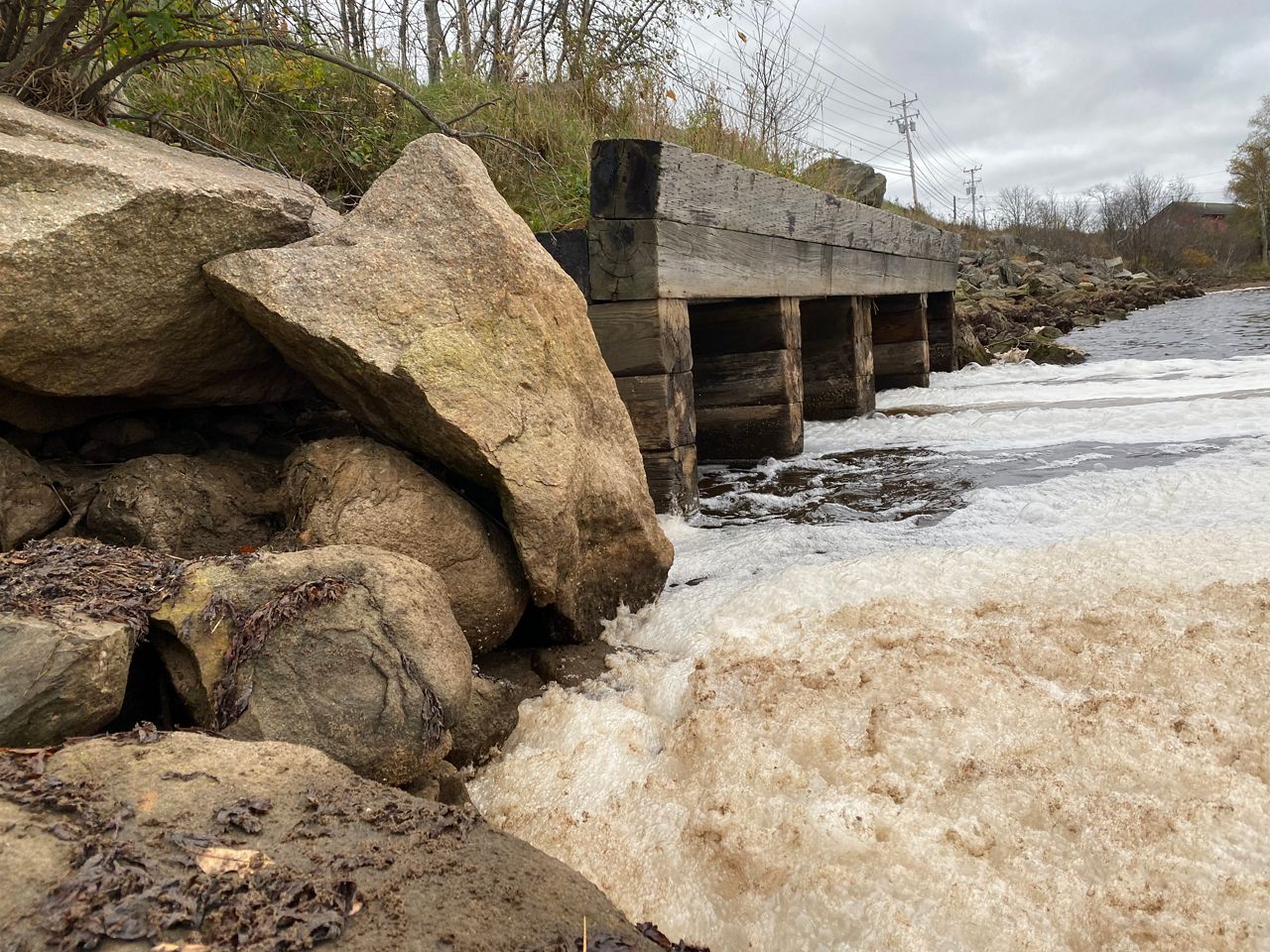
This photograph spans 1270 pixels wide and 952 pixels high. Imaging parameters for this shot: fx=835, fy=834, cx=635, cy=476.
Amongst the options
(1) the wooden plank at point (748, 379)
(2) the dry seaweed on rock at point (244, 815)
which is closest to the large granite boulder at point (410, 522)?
(2) the dry seaweed on rock at point (244, 815)

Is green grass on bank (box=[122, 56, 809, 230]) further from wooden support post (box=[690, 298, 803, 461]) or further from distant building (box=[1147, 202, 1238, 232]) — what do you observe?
distant building (box=[1147, 202, 1238, 232])

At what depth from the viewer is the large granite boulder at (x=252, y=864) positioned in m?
1.09

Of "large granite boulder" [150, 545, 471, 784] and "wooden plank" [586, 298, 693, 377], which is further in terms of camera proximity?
"wooden plank" [586, 298, 693, 377]

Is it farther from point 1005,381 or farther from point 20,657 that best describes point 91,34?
point 1005,381

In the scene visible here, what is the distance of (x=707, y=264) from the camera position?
4793 mm

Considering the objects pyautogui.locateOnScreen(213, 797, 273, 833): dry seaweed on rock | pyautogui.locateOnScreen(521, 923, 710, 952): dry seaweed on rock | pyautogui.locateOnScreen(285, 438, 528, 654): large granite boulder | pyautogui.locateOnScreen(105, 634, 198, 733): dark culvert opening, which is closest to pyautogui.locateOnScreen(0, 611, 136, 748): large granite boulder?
pyautogui.locateOnScreen(105, 634, 198, 733): dark culvert opening

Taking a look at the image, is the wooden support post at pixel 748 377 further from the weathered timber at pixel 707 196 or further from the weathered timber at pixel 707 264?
the weathered timber at pixel 707 196

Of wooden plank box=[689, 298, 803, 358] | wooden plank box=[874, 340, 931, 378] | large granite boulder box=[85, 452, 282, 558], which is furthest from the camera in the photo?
wooden plank box=[874, 340, 931, 378]

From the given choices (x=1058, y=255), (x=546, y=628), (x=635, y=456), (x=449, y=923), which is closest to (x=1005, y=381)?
(x=635, y=456)

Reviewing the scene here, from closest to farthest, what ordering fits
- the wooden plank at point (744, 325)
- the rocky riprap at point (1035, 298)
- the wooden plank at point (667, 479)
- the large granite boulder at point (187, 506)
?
1. the large granite boulder at point (187, 506)
2. the wooden plank at point (667, 479)
3. the wooden plank at point (744, 325)
4. the rocky riprap at point (1035, 298)

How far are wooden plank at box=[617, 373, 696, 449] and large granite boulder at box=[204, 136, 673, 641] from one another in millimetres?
1121

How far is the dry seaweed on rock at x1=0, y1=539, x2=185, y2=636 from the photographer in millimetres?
1780

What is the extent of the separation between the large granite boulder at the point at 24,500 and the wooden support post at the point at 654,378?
2528 mm

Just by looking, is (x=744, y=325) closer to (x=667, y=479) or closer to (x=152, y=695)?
(x=667, y=479)
